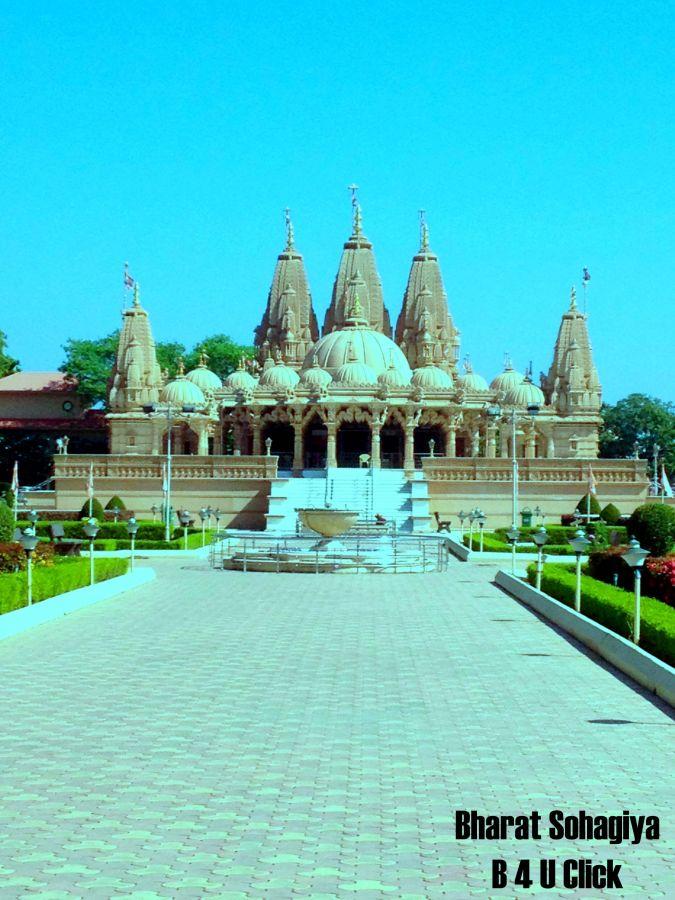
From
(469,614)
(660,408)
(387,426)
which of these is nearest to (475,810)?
(469,614)

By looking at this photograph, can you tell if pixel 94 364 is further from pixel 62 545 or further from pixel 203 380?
pixel 62 545

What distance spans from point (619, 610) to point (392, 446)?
47.6 meters

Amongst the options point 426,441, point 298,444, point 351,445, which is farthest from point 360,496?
point 426,441

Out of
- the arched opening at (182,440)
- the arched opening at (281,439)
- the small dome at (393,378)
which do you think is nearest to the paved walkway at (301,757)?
the small dome at (393,378)

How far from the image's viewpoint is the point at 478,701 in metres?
13.2

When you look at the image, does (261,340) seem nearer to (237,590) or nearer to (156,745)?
(237,590)

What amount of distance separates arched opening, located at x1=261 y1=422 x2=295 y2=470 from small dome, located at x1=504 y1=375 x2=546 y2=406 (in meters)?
11.5

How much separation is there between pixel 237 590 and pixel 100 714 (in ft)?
46.0

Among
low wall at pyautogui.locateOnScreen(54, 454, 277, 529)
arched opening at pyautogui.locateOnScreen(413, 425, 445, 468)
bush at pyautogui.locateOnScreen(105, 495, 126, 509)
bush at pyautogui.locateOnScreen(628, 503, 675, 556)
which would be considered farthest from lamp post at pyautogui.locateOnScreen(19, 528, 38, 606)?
arched opening at pyautogui.locateOnScreen(413, 425, 445, 468)

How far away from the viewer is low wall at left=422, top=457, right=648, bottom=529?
5319cm

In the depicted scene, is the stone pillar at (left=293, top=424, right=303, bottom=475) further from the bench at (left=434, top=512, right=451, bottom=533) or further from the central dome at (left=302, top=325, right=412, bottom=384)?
the bench at (left=434, top=512, right=451, bottom=533)

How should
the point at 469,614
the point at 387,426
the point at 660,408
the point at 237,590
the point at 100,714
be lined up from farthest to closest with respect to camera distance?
the point at 660,408, the point at 387,426, the point at 237,590, the point at 469,614, the point at 100,714

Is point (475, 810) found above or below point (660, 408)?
below

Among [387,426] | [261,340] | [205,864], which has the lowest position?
[205,864]
